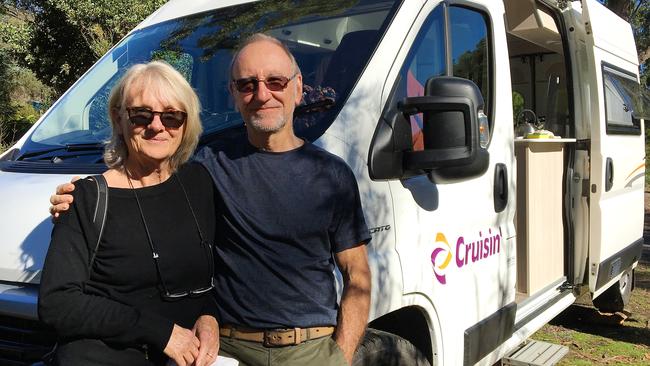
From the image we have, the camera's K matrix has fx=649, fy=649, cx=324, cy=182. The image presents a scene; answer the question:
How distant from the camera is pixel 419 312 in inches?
116

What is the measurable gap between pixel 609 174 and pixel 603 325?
198 centimetres

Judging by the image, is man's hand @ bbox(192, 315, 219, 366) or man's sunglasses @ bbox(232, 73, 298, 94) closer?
man's hand @ bbox(192, 315, 219, 366)

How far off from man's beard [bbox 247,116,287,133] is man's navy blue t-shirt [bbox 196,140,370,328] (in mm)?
92

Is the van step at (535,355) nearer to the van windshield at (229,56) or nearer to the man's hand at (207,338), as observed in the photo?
the van windshield at (229,56)

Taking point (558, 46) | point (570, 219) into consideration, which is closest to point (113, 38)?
point (558, 46)

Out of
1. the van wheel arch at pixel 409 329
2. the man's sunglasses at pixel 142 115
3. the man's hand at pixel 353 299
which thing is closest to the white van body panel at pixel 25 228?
the man's sunglasses at pixel 142 115

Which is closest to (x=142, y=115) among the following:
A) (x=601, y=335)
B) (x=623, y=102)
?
(x=623, y=102)

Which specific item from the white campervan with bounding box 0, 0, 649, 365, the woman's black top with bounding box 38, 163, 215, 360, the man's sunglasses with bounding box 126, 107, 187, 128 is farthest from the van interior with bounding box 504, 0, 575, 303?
the man's sunglasses with bounding box 126, 107, 187, 128

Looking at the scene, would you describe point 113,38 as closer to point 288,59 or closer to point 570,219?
point 570,219

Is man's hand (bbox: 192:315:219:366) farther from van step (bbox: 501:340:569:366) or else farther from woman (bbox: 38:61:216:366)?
van step (bbox: 501:340:569:366)

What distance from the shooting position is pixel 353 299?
7.07ft

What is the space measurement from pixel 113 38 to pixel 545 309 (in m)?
12.8

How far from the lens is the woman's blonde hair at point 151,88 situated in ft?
6.52

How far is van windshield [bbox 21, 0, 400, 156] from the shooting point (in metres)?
2.71
